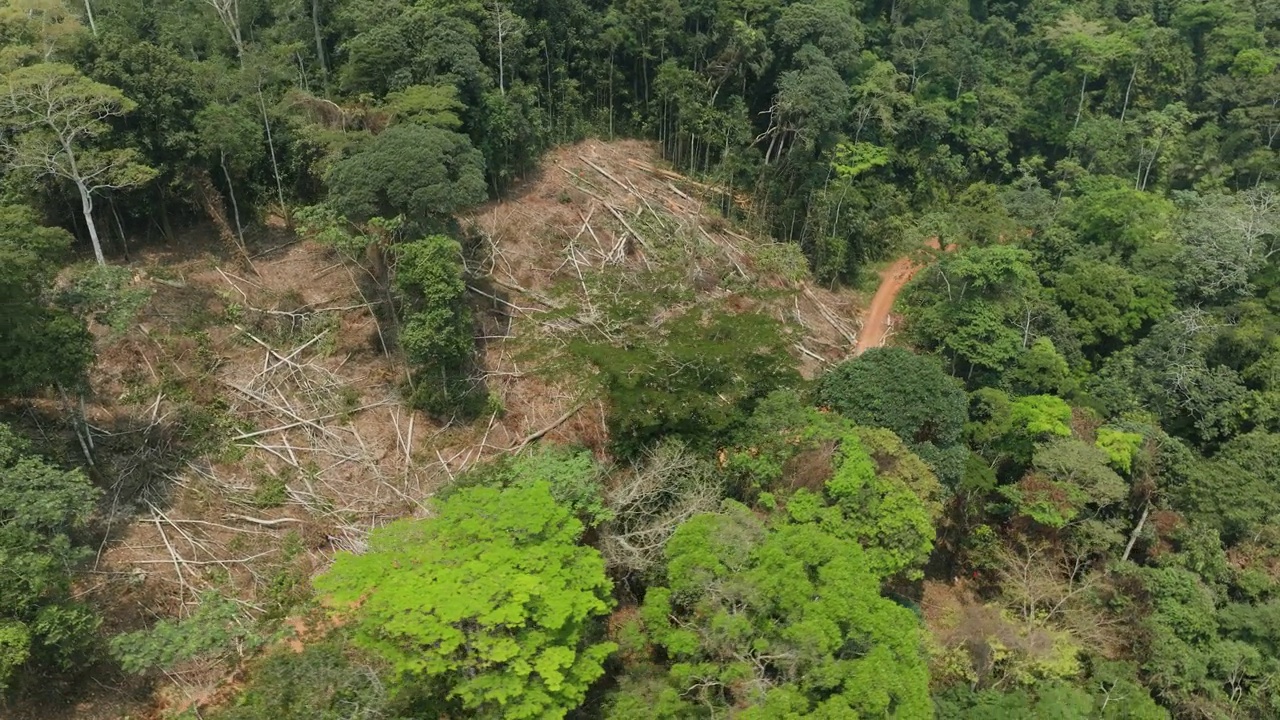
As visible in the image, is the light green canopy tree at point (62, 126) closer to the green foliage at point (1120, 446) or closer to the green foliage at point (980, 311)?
the green foliage at point (980, 311)

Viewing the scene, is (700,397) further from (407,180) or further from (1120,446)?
(1120,446)

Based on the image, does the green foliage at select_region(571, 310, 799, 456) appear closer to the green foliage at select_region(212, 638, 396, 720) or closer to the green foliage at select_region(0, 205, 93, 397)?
the green foliage at select_region(212, 638, 396, 720)

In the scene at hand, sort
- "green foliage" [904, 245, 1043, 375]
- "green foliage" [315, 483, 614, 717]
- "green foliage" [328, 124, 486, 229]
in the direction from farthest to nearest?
"green foliage" [904, 245, 1043, 375] < "green foliage" [328, 124, 486, 229] < "green foliage" [315, 483, 614, 717]

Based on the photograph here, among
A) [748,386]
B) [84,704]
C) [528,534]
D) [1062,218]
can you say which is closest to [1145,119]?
[1062,218]

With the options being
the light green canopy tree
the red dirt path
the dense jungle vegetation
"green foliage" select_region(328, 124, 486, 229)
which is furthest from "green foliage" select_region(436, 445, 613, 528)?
the red dirt path

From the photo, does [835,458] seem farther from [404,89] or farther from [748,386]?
[404,89]
